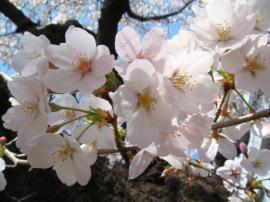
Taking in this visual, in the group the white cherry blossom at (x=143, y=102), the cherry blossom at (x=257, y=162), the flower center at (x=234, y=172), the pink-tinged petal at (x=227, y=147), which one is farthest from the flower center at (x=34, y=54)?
the flower center at (x=234, y=172)

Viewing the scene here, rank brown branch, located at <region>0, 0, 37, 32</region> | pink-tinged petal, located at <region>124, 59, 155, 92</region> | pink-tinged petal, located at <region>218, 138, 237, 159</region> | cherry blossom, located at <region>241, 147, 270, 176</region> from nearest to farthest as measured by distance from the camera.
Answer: pink-tinged petal, located at <region>124, 59, 155, 92</region> < pink-tinged petal, located at <region>218, 138, 237, 159</region> < cherry blossom, located at <region>241, 147, 270, 176</region> < brown branch, located at <region>0, 0, 37, 32</region>

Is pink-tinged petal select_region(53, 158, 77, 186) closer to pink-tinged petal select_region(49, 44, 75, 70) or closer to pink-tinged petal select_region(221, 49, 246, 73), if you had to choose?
pink-tinged petal select_region(49, 44, 75, 70)

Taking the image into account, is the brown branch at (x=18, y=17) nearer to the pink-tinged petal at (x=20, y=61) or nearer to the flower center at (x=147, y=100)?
the pink-tinged petal at (x=20, y=61)

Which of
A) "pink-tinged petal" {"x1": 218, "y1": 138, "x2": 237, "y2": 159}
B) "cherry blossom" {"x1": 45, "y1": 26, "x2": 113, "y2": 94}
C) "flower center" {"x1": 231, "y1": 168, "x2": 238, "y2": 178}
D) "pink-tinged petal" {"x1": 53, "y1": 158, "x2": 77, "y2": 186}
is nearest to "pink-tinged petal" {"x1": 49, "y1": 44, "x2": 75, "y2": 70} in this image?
"cherry blossom" {"x1": 45, "y1": 26, "x2": 113, "y2": 94}

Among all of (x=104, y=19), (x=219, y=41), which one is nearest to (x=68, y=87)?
(x=219, y=41)

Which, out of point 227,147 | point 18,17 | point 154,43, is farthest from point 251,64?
point 18,17

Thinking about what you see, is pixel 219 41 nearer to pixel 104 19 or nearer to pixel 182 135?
pixel 182 135
